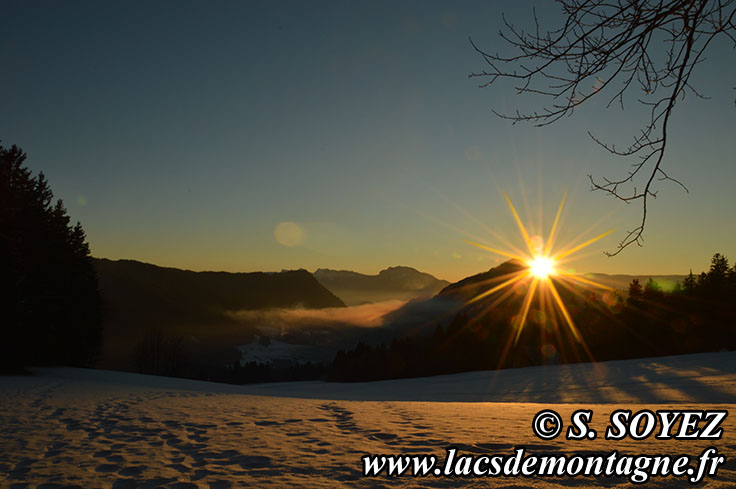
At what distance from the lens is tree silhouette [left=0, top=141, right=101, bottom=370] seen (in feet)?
72.3

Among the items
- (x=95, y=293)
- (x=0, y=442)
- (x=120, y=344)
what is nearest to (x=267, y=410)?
(x=0, y=442)

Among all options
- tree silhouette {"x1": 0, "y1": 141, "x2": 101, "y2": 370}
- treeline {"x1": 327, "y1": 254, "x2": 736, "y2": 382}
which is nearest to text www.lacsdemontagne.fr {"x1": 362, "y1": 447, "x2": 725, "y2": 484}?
tree silhouette {"x1": 0, "y1": 141, "x2": 101, "y2": 370}

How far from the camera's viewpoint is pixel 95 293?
33.8 metres

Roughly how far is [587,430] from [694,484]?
2.14 m

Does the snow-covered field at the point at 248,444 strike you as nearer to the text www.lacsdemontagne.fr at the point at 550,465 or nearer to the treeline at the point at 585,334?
the text www.lacsdemontagne.fr at the point at 550,465

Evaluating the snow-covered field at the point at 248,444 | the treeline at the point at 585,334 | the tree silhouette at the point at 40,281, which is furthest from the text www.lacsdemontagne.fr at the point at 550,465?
the treeline at the point at 585,334

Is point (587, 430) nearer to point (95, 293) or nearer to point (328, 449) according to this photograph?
point (328, 449)

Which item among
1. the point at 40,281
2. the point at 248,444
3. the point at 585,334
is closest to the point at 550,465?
the point at 248,444

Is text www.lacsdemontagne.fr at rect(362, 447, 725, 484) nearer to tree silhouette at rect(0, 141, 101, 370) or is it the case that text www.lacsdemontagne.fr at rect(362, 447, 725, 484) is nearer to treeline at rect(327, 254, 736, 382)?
tree silhouette at rect(0, 141, 101, 370)

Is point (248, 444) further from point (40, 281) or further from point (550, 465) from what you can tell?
point (40, 281)

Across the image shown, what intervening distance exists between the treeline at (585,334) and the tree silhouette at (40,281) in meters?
37.8

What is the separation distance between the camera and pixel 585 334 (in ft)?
155

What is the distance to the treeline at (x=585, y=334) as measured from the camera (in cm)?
4025

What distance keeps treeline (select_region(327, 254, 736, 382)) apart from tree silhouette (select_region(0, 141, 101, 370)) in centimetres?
3779
